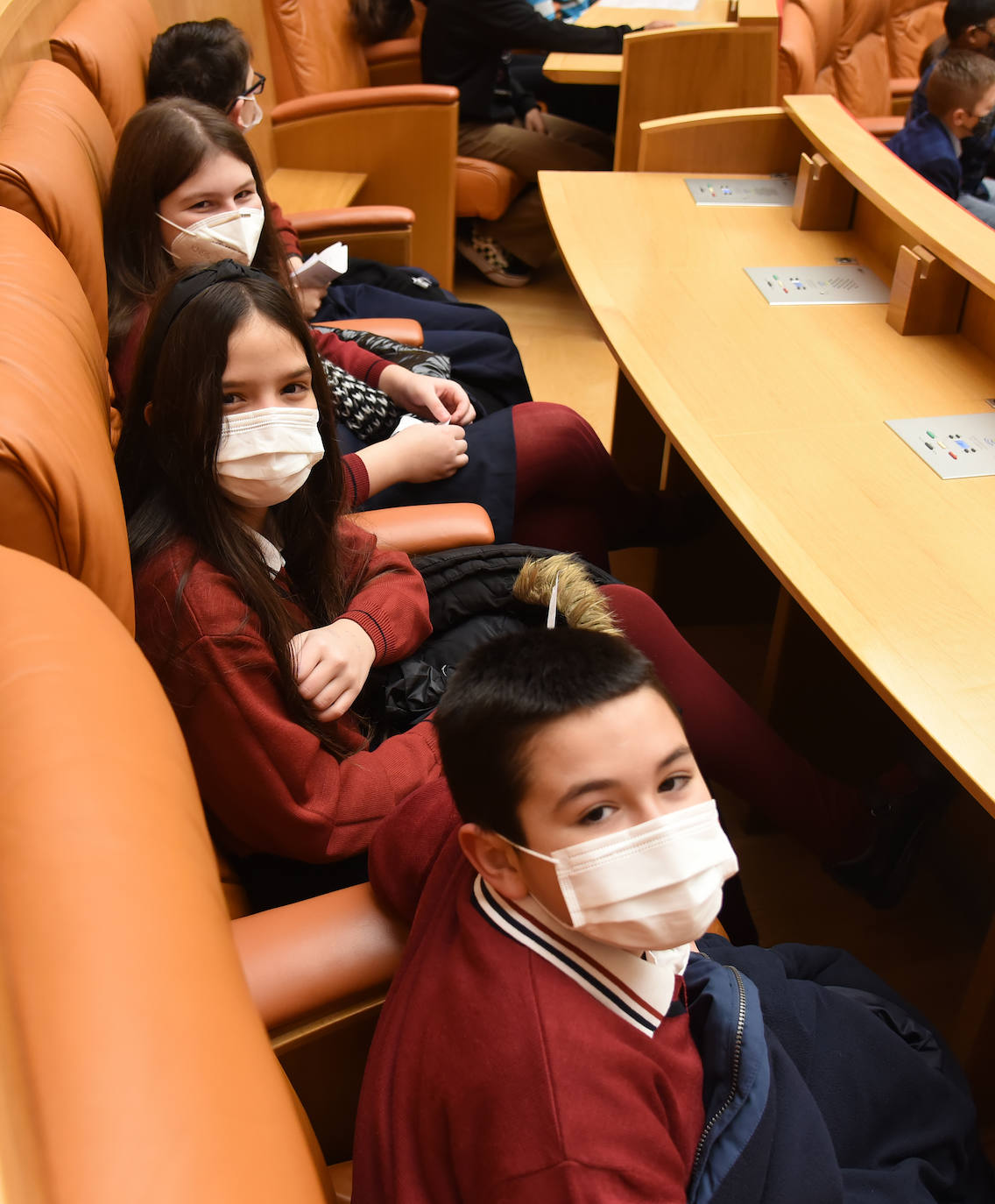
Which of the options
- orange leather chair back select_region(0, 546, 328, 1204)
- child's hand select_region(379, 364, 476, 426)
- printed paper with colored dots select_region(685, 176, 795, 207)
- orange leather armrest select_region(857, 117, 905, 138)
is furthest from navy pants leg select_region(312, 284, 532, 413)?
orange leather armrest select_region(857, 117, 905, 138)

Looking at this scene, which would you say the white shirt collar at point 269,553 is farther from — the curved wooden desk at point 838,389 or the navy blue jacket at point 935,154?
the navy blue jacket at point 935,154

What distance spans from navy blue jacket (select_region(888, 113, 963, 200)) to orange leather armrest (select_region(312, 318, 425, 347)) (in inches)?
58.7

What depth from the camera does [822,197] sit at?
7.04 feet

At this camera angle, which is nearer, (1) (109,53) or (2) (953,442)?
(2) (953,442)

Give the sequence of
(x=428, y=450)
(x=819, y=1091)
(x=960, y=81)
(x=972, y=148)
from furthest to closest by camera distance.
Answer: (x=972, y=148) → (x=960, y=81) → (x=428, y=450) → (x=819, y=1091)

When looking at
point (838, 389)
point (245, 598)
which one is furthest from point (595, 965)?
point (838, 389)

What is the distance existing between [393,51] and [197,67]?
188 centimetres

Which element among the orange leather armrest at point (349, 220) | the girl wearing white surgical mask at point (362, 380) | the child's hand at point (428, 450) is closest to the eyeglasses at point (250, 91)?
the orange leather armrest at point (349, 220)

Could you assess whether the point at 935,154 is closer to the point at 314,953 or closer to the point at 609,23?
the point at 609,23

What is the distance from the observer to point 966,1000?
134 centimetres

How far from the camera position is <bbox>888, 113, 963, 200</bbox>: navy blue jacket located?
274 cm

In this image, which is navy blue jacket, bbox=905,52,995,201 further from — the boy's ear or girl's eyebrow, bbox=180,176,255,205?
the boy's ear

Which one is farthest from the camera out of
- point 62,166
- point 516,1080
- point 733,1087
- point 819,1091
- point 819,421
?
point 819,421

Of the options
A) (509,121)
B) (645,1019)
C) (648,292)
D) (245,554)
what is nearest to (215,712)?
(245,554)
